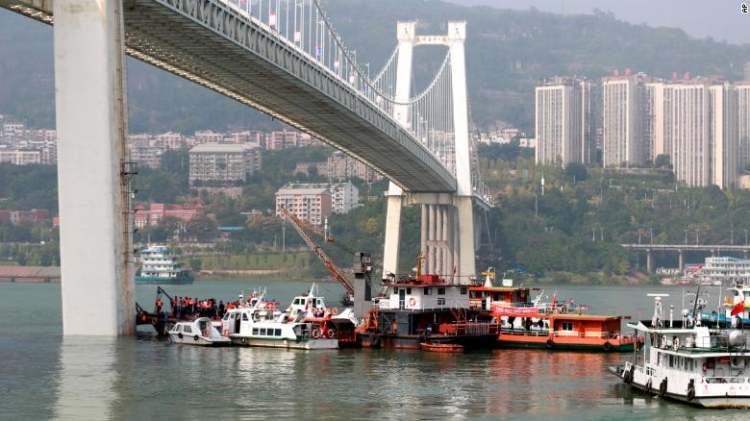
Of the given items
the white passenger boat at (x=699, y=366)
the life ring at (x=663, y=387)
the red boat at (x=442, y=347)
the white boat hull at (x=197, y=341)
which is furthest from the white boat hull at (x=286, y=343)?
the life ring at (x=663, y=387)

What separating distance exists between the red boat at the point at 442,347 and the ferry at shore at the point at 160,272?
3279 inches

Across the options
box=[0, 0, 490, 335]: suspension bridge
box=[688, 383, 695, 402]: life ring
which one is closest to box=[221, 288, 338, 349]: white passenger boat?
box=[0, 0, 490, 335]: suspension bridge

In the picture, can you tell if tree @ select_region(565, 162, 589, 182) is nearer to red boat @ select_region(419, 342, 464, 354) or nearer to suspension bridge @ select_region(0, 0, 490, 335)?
suspension bridge @ select_region(0, 0, 490, 335)

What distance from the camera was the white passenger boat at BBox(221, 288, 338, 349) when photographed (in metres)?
47.4

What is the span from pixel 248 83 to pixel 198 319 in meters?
14.3

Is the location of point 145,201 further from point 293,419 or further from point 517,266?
point 293,419

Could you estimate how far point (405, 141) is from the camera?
76750 millimetres

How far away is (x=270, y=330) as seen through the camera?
4772 centimetres

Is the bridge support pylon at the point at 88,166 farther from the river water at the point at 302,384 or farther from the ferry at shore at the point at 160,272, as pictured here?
the ferry at shore at the point at 160,272

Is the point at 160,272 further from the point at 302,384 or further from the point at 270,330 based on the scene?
the point at 302,384

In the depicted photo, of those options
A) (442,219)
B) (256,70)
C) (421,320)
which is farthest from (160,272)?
(421,320)

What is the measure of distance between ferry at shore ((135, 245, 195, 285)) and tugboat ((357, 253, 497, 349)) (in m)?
81.0

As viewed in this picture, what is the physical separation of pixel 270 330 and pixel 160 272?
282 feet

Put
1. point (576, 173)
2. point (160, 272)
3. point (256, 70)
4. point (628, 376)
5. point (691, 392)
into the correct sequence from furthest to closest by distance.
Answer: point (576, 173), point (160, 272), point (256, 70), point (628, 376), point (691, 392)
